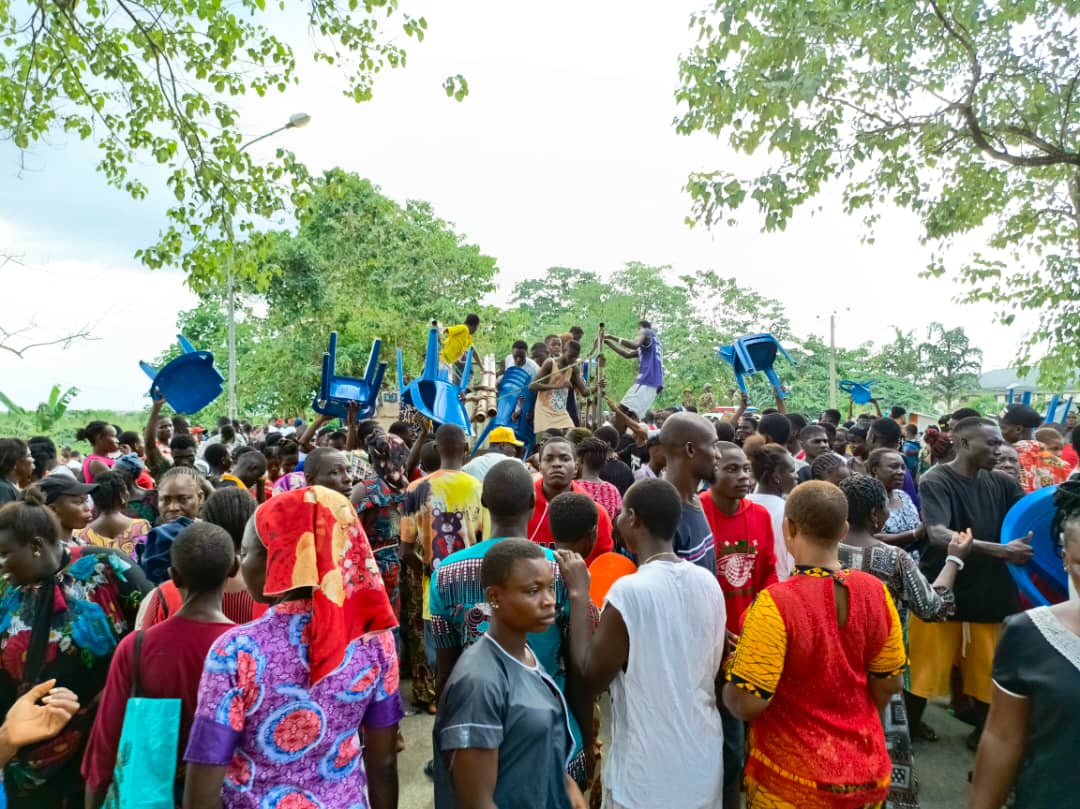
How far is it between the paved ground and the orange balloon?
1935mm

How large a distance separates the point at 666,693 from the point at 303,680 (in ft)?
4.17

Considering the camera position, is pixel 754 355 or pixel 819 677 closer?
pixel 819 677

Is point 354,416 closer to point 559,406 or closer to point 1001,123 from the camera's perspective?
point 559,406

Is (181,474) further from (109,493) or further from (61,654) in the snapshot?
(61,654)

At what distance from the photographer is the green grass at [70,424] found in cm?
2280

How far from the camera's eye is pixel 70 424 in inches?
1203

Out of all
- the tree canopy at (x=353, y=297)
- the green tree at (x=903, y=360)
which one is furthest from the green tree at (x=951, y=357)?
the tree canopy at (x=353, y=297)

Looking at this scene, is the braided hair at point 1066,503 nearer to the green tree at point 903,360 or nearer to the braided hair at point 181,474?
the braided hair at point 181,474

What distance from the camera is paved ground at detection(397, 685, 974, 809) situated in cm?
420

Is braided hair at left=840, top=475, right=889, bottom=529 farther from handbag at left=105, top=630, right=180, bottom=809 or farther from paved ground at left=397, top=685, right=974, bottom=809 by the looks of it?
handbag at left=105, top=630, right=180, bottom=809

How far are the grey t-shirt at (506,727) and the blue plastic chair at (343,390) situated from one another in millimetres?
4912

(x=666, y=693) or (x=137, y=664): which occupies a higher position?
(x=137, y=664)

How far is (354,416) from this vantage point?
6883 mm

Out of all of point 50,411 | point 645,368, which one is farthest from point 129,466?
point 50,411
